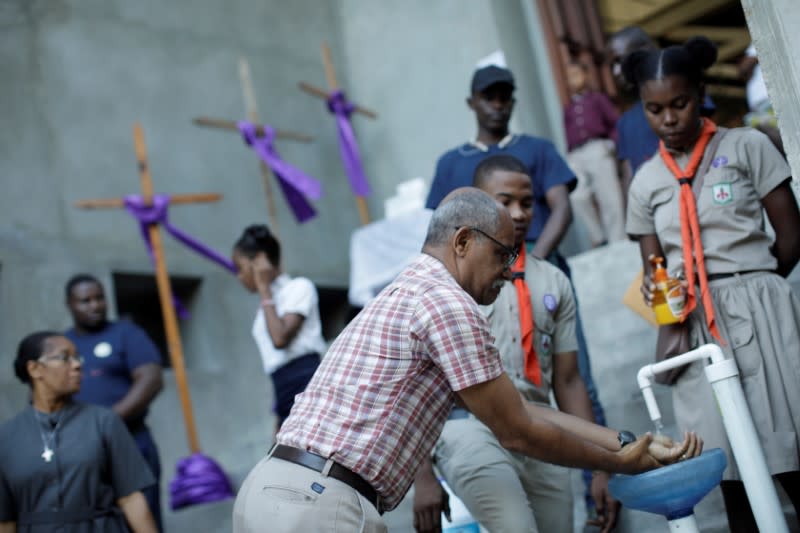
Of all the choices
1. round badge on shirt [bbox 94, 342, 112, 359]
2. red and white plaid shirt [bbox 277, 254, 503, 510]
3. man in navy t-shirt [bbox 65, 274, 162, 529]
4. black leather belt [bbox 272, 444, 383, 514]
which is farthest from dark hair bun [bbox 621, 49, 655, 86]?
round badge on shirt [bbox 94, 342, 112, 359]

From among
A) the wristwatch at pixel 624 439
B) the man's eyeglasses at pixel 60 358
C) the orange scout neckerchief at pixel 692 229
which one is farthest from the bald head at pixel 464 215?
the man's eyeglasses at pixel 60 358

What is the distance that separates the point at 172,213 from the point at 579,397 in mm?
5436

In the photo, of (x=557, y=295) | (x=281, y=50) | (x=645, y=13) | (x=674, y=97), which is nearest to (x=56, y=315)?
(x=281, y=50)

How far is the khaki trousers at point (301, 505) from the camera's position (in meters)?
2.33

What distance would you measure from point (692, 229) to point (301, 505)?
1653 millimetres

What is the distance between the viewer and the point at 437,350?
238cm

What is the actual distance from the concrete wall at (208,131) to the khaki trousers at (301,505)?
11.3 ft

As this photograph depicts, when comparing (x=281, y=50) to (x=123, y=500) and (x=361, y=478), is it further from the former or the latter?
(x=361, y=478)

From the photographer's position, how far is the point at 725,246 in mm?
3152

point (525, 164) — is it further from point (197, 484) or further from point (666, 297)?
point (197, 484)

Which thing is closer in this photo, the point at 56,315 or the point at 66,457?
the point at 66,457

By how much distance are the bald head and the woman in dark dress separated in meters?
2.15

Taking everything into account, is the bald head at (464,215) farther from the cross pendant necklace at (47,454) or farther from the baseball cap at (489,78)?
the cross pendant necklace at (47,454)

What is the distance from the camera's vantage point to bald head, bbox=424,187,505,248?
2.57m
